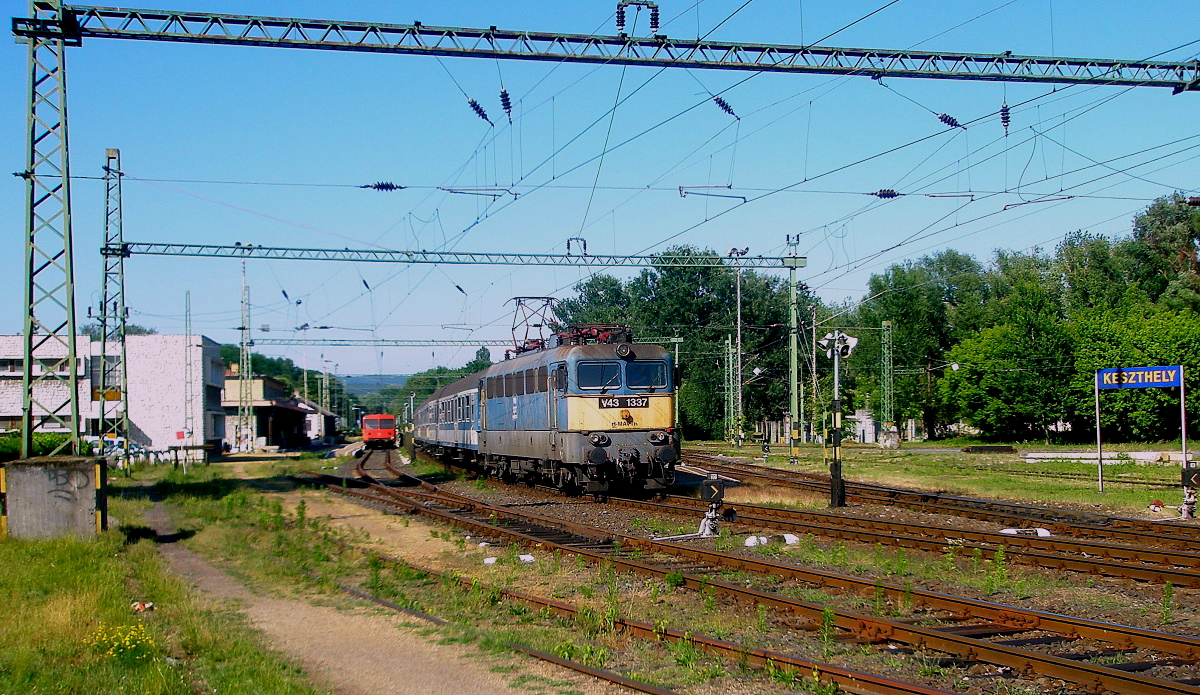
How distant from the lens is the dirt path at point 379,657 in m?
7.26

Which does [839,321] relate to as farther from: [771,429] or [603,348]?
[603,348]

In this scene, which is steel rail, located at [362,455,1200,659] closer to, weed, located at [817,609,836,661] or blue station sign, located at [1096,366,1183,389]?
weed, located at [817,609,836,661]

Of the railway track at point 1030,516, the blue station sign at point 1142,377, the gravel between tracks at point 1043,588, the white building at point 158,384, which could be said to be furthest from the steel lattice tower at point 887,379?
the gravel between tracks at point 1043,588

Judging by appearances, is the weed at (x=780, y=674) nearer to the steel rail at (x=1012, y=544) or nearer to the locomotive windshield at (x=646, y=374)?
the steel rail at (x=1012, y=544)

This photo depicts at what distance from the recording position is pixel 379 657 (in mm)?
8180

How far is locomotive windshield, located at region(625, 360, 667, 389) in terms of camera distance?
2097cm

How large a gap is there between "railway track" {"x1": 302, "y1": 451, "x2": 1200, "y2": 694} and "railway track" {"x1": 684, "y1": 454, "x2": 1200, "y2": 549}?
5616 mm

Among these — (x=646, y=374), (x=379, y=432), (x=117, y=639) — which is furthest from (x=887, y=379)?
(x=117, y=639)

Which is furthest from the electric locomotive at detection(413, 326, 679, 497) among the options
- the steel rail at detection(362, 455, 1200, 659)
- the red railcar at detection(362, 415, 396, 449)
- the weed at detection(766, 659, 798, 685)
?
the red railcar at detection(362, 415, 396, 449)

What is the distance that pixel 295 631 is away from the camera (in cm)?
936

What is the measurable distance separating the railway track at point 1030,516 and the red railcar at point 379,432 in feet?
145

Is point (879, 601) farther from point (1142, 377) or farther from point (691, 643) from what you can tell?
point (1142, 377)

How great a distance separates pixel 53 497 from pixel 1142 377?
20.1 m

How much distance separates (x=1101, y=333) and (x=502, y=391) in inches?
1672
